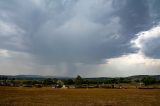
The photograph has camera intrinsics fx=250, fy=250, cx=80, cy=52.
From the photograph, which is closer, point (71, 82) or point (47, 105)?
point (47, 105)

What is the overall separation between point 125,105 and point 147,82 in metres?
141

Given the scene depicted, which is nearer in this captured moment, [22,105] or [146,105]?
[22,105]

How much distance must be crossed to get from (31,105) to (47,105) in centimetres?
230

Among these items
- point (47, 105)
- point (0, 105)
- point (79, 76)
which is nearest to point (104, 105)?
point (47, 105)

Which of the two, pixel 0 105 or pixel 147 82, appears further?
pixel 147 82

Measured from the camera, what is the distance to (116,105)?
35281mm

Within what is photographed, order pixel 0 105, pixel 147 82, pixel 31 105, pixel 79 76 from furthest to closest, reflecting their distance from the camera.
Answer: pixel 147 82, pixel 79 76, pixel 31 105, pixel 0 105

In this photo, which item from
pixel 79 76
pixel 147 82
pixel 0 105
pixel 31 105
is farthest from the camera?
pixel 147 82

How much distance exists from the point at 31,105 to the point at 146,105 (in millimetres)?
16261

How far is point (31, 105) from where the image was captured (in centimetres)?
3416

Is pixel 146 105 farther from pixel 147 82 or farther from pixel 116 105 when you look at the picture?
pixel 147 82

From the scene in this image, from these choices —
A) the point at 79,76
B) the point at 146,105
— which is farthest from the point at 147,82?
the point at 146,105

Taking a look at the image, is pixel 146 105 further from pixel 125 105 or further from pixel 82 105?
pixel 82 105

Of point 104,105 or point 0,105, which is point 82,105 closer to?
A: point 104,105
